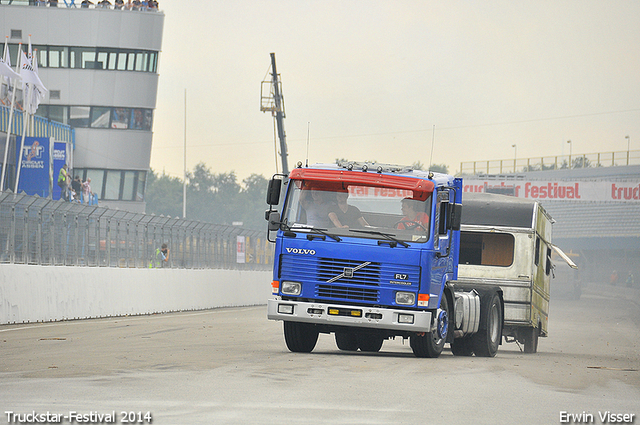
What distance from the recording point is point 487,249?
17719mm

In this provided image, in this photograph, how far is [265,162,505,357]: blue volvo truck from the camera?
13.2 meters

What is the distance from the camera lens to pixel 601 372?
42.8ft

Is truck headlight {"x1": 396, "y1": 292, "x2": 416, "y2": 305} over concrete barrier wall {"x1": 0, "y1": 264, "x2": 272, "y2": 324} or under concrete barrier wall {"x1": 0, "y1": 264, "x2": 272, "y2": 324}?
over

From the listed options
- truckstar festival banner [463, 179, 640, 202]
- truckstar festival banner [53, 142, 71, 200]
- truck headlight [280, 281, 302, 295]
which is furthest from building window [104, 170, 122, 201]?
truck headlight [280, 281, 302, 295]

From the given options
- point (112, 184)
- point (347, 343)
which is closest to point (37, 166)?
point (112, 184)

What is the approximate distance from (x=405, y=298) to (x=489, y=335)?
3.41 meters

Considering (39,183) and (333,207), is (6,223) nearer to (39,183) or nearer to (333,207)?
(333,207)

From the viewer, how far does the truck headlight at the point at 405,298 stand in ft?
43.4

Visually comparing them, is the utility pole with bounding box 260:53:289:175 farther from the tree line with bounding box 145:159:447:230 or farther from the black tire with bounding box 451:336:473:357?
the tree line with bounding box 145:159:447:230

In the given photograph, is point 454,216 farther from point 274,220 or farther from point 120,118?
point 120,118

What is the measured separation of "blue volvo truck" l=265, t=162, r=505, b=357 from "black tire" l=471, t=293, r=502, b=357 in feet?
7.73

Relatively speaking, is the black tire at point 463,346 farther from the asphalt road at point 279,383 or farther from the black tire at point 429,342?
the black tire at point 429,342

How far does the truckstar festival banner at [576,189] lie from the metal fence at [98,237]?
→ 3105 centimetres

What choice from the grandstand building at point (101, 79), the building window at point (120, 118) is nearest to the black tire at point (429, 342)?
the grandstand building at point (101, 79)
